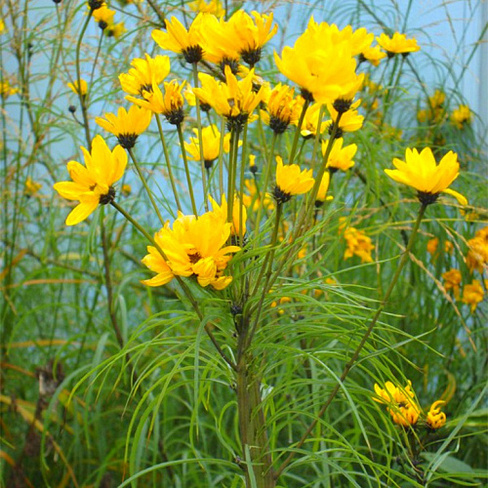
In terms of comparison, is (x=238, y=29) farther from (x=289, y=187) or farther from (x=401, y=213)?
(x=401, y=213)

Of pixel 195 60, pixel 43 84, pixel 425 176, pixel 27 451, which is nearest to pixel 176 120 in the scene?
pixel 195 60

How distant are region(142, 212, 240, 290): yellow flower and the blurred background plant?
13mm

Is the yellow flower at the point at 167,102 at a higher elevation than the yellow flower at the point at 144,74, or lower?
lower

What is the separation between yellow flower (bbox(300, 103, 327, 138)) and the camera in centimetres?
56

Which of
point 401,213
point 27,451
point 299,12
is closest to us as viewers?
point 27,451

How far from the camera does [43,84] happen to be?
2.31 meters

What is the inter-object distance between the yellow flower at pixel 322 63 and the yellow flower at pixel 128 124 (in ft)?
0.43

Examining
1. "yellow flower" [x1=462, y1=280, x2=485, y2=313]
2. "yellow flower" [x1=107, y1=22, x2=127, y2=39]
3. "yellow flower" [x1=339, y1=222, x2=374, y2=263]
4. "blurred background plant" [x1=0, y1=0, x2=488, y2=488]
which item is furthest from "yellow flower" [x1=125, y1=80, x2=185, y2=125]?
"yellow flower" [x1=107, y1=22, x2=127, y2=39]

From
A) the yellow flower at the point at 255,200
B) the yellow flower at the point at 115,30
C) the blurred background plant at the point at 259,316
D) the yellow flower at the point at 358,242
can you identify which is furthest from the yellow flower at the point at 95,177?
the yellow flower at the point at 115,30

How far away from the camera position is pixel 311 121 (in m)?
0.59

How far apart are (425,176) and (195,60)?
19 centimetres

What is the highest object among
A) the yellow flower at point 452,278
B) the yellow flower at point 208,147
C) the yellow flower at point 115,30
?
the yellow flower at point 115,30

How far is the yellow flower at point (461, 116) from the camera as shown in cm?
173

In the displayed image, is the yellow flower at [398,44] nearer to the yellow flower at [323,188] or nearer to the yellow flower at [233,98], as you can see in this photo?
the yellow flower at [323,188]
